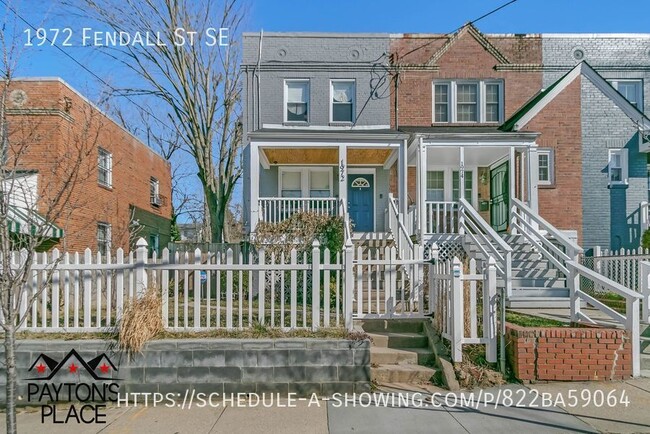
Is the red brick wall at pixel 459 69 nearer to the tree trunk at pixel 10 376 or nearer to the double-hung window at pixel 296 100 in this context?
the double-hung window at pixel 296 100

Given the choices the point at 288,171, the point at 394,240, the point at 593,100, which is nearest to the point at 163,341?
the point at 394,240

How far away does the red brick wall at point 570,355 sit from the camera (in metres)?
6.04

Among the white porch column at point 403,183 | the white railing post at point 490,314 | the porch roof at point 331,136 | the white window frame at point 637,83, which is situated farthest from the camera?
the white window frame at point 637,83

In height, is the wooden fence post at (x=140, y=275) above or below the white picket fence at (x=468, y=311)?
above

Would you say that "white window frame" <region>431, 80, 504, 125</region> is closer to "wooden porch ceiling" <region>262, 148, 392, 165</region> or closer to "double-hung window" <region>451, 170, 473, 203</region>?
"double-hung window" <region>451, 170, 473, 203</region>

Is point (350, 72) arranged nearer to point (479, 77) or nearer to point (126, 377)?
point (479, 77)

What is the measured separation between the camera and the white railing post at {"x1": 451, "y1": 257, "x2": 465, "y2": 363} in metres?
6.20

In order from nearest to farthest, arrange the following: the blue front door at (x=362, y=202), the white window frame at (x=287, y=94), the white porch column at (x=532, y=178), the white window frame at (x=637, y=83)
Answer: the white porch column at (x=532, y=178)
the blue front door at (x=362, y=202)
the white window frame at (x=287, y=94)
the white window frame at (x=637, y=83)

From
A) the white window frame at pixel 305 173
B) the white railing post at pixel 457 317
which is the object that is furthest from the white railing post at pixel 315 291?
the white window frame at pixel 305 173

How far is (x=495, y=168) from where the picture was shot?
14203 millimetres

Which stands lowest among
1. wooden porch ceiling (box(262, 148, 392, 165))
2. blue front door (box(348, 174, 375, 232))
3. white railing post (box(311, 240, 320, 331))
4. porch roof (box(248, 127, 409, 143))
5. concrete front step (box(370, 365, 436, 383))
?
concrete front step (box(370, 365, 436, 383))

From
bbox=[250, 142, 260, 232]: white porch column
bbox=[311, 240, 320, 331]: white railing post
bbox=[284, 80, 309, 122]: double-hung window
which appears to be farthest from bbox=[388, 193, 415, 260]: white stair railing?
bbox=[284, 80, 309, 122]: double-hung window

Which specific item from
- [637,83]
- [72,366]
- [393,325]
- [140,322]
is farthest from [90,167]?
[637,83]

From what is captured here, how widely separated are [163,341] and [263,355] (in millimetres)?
1284
